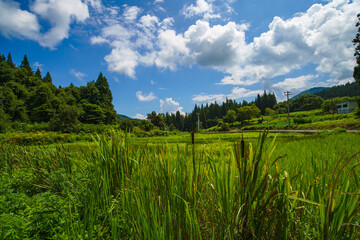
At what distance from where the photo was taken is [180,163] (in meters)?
1.47

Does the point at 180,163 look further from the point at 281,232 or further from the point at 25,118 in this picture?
the point at 25,118

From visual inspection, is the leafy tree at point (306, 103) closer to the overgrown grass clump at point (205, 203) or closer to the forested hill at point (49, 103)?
the forested hill at point (49, 103)

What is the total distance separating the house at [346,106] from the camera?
166 feet

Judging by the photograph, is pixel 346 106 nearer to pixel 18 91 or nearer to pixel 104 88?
pixel 104 88

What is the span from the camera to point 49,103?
36.3m

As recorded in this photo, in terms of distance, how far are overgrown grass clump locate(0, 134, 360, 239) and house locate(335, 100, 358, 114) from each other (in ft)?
227

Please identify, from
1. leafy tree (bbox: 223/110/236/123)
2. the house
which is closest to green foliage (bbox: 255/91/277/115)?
the house

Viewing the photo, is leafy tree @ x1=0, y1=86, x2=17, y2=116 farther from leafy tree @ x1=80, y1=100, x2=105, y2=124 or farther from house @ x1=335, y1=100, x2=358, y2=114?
house @ x1=335, y1=100, x2=358, y2=114

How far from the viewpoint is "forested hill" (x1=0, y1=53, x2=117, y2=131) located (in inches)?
1099

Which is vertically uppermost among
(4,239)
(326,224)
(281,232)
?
(326,224)

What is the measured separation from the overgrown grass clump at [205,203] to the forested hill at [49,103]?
29390mm

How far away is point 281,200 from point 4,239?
2141 millimetres

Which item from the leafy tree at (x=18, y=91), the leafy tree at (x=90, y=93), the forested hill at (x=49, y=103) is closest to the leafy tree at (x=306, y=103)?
the forested hill at (x=49, y=103)

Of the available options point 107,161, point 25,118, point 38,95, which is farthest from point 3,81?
point 107,161
